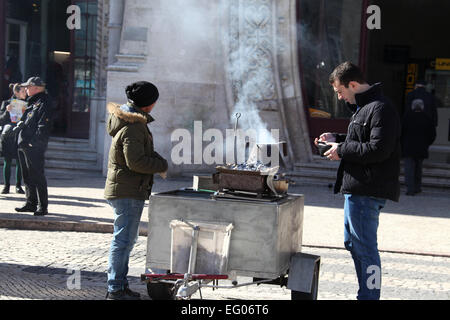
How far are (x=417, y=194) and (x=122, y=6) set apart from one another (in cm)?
655

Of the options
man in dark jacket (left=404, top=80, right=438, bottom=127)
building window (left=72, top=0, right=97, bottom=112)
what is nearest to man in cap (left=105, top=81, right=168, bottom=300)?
man in dark jacket (left=404, top=80, right=438, bottom=127)

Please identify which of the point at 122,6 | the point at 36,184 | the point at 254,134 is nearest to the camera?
the point at 254,134

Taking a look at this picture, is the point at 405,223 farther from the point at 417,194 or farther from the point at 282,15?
the point at 282,15

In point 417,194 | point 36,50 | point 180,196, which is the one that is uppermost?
point 36,50

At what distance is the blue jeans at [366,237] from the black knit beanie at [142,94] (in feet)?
5.47

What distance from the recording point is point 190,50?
13844 millimetres

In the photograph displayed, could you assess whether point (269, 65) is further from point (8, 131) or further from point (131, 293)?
point (131, 293)

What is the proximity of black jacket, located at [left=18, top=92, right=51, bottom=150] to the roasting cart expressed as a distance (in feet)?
14.2

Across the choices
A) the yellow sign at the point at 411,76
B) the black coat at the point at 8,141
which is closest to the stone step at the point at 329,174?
the black coat at the point at 8,141

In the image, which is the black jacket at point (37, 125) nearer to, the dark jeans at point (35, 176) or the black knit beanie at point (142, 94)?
the dark jeans at point (35, 176)

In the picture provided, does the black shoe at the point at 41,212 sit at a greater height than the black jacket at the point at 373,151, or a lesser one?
lesser

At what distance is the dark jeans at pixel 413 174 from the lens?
42.6 ft
